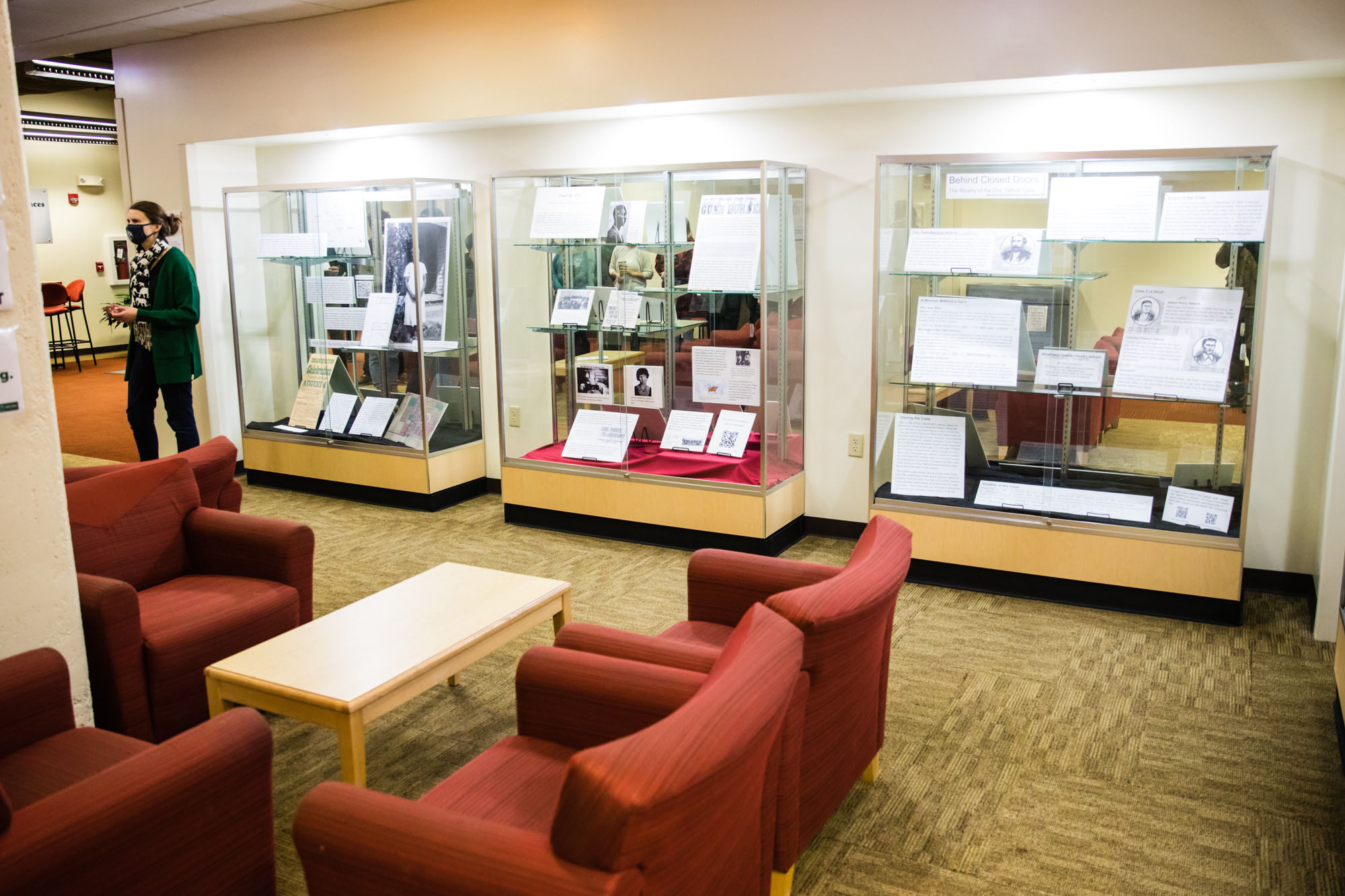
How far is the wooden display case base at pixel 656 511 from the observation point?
5.04 metres

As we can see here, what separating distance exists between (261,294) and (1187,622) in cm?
560

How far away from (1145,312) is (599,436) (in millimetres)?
2722

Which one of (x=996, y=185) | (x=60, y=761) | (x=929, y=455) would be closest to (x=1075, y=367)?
(x=929, y=455)

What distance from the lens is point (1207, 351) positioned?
414 cm

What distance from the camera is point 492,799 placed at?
2.19 m

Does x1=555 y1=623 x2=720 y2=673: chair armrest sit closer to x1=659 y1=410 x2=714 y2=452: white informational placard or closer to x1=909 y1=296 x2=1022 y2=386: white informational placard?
x1=909 y1=296 x2=1022 y2=386: white informational placard

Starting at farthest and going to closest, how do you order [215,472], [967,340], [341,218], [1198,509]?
[341,218], [967,340], [1198,509], [215,472]

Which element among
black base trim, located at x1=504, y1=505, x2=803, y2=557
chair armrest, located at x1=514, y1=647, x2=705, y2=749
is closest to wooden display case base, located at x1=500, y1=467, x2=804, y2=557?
black base trim, located at x1=504, y1=505, x2=803, y2=557

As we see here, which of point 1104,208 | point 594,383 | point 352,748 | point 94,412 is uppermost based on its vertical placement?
point 1104,208

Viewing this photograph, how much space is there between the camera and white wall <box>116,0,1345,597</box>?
13.7 ft

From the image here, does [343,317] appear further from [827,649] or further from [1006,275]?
[827,649]

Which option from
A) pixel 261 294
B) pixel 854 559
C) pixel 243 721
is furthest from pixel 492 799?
pixel 261 294

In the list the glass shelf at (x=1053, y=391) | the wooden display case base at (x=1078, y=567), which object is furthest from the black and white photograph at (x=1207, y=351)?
the wooden display case base at (x=1078, y=567)

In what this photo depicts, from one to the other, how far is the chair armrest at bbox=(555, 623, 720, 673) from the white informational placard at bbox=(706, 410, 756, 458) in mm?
2521
